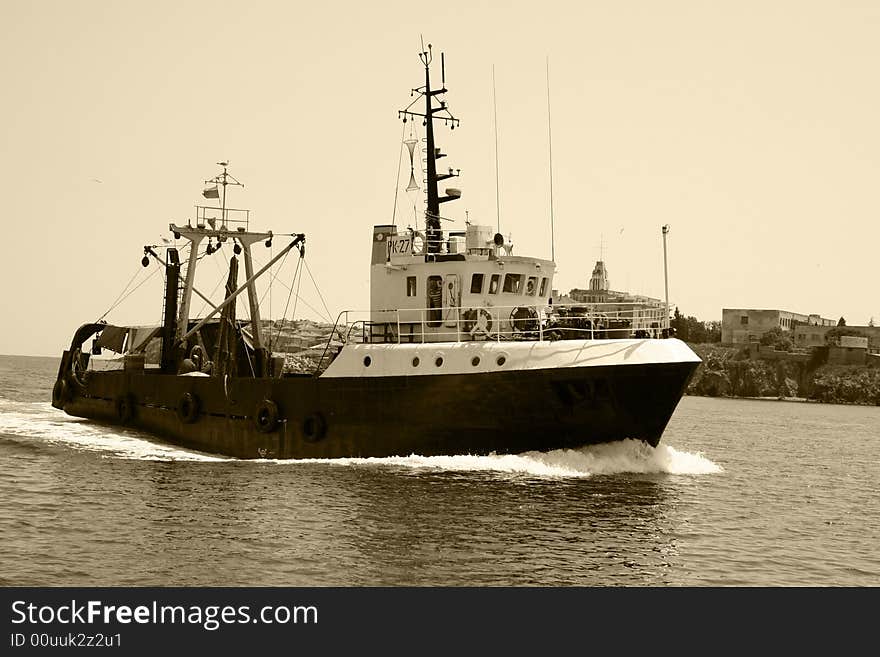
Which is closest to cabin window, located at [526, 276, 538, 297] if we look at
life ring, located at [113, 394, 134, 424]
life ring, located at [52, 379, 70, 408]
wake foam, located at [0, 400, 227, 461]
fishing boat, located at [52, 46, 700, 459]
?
fishing boat, located at [52, 46, 700, 459]

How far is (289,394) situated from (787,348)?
114299 mm

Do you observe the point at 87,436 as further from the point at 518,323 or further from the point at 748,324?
the point at 748,324

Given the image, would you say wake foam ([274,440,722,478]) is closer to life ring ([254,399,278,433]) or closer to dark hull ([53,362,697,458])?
dark hull ([53,362,697,458])

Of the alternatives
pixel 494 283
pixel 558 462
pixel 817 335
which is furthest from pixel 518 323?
pixel 817 335

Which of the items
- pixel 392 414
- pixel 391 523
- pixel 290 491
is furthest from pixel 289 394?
pixel 391 523

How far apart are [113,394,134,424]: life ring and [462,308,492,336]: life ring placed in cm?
1773

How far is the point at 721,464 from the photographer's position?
3441 centimetres

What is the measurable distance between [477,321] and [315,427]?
19.5 ft

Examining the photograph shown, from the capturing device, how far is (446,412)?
85.9 ft

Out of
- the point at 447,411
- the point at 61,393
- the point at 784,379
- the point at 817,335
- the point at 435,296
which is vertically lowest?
the point at 447,411

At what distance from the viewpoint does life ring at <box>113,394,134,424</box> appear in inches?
1535
